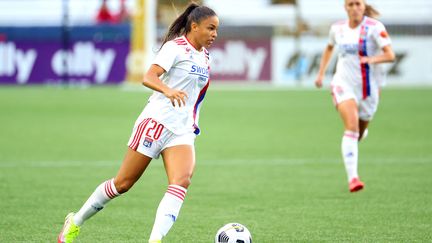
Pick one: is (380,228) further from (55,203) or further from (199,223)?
(55,203)

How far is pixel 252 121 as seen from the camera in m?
19.7

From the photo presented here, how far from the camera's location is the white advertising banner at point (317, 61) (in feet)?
96.3

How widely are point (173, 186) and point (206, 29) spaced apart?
4.03ft

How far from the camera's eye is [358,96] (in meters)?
10.9

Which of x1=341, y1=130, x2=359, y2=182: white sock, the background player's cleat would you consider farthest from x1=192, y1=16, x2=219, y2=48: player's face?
x1=341, y1=130, x2=359, y2=182: white sock

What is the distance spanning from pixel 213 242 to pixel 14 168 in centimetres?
560

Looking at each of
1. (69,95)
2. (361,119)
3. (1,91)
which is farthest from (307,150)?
(1,91)

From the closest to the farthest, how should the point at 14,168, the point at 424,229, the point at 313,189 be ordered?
the point at 424,229, the point at 313,189, the point at 14,168

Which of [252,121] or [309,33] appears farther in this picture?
[309,33]

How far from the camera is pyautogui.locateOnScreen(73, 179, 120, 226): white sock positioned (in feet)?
22.8

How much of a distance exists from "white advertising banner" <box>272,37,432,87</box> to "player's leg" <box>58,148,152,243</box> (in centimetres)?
2253

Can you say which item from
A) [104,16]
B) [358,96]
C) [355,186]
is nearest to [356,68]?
Answer: [358,96]

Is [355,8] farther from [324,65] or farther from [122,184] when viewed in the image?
[122,184]

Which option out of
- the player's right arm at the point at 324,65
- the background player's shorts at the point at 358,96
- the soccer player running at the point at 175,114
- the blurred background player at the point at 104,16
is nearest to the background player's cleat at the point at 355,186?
the background player's shorts at the point at 358,96
